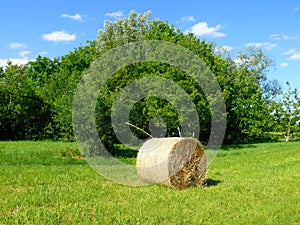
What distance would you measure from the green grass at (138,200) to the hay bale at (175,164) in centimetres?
40

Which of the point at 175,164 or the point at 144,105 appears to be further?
the point at 144,105

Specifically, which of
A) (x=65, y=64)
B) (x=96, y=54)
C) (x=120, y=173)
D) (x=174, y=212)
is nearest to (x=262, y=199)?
(x=174, y=212)

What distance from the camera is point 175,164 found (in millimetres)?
11242

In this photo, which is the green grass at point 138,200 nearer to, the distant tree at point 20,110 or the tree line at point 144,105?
the tree line at point 144,105

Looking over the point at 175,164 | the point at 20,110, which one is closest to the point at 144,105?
the point at 20,110

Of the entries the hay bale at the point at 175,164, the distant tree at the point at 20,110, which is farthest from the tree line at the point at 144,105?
the hay bale at the point at 175,164

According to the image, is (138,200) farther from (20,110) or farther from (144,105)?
(20,110)

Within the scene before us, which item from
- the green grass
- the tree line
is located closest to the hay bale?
the green grass

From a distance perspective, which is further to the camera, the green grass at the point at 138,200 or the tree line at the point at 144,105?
the tree line at the point at 144,105

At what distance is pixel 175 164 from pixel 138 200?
7.47 feet

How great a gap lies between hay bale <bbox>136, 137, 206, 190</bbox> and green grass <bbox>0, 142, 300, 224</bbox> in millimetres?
397

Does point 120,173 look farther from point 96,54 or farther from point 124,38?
point 124,38

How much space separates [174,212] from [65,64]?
45942 millimetres

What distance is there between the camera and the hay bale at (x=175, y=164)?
36.6 ft
